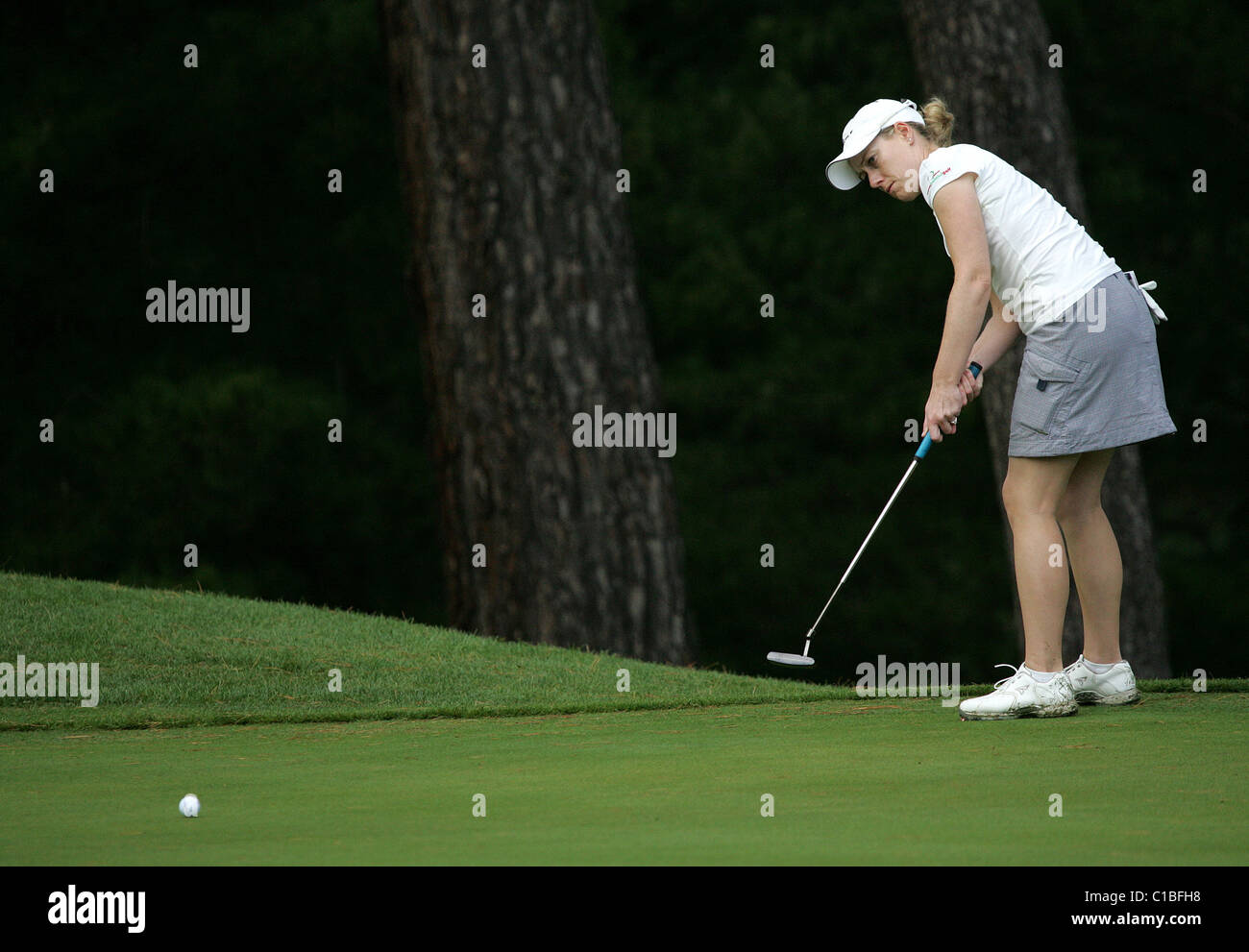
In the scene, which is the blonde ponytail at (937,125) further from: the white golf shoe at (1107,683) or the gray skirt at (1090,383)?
the white golf shoe at (1107,683)

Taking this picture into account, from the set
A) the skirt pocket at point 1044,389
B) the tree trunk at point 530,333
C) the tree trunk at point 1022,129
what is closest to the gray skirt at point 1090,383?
the skirt pocket at point 1044,389

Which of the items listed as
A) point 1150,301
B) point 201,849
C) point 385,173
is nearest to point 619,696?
point 1150,301

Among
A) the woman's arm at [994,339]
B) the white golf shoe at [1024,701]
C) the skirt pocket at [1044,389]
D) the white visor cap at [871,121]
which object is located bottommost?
the white golf shoe at [1024,701]

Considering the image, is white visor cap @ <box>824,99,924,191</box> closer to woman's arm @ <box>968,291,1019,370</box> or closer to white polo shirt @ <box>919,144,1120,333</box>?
white polo shirt @ <box>919,144,1120,333</box>

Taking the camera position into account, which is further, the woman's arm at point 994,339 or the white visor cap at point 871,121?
the woman's arm at point 994,339

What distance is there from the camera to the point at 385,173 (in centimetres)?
1408

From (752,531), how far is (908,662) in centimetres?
151

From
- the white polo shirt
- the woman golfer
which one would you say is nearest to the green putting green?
the woman golfer

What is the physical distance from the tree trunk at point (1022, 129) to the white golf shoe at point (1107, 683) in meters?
4.63

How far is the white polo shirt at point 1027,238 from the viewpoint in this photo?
453 cm

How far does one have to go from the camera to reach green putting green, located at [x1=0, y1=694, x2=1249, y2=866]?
260 cm

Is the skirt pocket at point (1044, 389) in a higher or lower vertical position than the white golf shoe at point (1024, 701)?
higher

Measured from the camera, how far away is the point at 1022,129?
31.0ft

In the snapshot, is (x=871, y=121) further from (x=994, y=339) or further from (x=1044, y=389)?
(x=1044, y=389)
